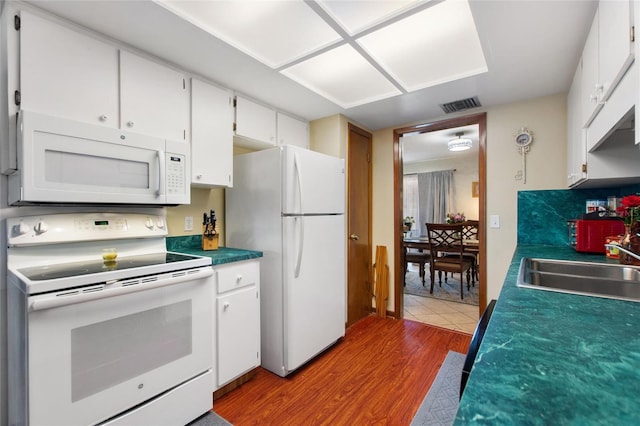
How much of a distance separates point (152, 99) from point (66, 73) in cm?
40

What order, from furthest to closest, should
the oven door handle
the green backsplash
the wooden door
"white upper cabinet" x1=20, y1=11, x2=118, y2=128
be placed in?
the wooden door < the green backsplash < "white upper cabinet" x1=20, y1=11, x2=118, y2=128 < the oven door handle

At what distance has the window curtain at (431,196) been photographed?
6.35 meters

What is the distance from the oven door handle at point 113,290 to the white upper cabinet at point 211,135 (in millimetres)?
690

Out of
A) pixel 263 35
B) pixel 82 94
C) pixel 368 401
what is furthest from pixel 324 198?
pixel 82 94

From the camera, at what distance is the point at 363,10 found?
1.47 m

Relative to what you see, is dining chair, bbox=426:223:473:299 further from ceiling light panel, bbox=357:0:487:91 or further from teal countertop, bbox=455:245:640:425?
teal countertop, bbox=455:245:640:425

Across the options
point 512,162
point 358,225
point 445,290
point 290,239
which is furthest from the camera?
point 445,290

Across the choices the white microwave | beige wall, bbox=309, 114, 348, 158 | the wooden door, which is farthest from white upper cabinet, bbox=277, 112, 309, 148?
the white microwave

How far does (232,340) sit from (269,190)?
3.39 feet

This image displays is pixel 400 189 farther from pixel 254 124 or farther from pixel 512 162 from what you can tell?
pixel 254 124

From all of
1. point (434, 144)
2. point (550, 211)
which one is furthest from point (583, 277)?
point (434, 144)

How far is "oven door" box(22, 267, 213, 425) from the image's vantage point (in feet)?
3.69

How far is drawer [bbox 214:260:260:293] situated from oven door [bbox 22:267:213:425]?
0.14m

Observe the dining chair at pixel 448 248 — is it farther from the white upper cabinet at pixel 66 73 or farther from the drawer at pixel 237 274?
the white upper cabinet at pixel 66 73
